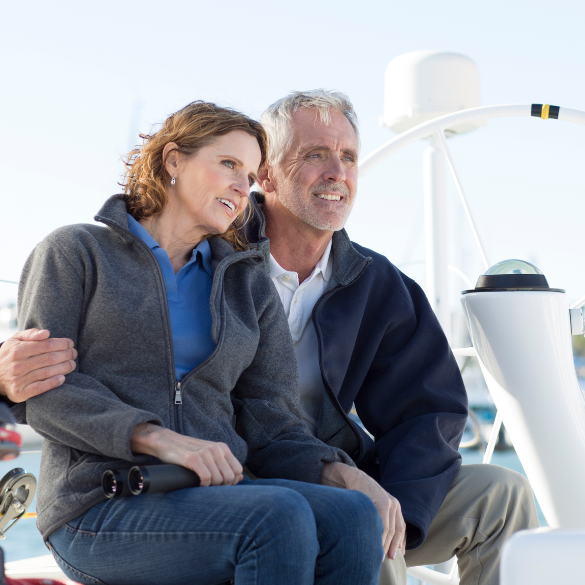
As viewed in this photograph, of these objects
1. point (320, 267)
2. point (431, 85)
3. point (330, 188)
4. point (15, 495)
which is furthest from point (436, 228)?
point (15, 495)

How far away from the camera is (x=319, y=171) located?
2127 millimetres

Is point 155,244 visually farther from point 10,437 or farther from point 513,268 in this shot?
point 513,268

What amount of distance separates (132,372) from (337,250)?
2.66 feet

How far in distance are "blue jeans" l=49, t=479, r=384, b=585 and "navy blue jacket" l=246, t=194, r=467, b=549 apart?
54 centimetres

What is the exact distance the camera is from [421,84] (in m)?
3.13

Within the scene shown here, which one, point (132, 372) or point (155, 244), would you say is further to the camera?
point (155, 244)

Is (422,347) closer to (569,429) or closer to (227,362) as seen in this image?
(569,429)

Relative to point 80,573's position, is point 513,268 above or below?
above

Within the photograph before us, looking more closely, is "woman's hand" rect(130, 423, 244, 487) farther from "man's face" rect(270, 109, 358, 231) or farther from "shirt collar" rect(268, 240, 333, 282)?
A: "man's face" rect(270, 109, 358, 231)

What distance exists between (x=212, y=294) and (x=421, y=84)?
6.36 feet

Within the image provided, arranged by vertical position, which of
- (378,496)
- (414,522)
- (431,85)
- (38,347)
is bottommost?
(414,522)

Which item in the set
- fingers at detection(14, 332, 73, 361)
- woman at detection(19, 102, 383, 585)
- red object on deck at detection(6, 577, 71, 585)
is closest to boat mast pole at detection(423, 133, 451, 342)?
woman at detection(19, 102, 383, 585)

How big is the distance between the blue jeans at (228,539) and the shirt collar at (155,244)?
0.53 m

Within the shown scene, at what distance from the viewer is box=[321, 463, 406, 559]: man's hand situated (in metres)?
1.49
